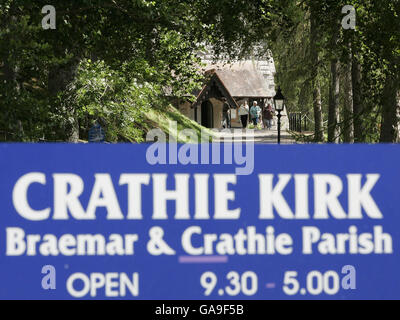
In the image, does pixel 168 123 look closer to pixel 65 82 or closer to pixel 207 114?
pixel 65 82

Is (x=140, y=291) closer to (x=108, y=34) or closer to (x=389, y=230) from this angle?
(x=389, y=230)

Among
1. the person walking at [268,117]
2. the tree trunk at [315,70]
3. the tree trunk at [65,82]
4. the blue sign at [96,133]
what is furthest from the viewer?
the person walking at [268,117]

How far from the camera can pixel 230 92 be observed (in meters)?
60.4

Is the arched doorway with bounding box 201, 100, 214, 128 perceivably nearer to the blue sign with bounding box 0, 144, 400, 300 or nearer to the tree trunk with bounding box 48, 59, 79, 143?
the tree trunk with bounding box 48, 59, 79, 143

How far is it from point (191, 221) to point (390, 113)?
537 inches

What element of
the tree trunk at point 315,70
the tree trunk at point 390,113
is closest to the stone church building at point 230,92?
the tree trunk at point 315,70

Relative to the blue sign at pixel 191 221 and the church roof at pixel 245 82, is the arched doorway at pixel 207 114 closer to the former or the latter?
the church roof at pixel 245 82

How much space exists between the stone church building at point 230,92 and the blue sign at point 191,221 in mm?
46743

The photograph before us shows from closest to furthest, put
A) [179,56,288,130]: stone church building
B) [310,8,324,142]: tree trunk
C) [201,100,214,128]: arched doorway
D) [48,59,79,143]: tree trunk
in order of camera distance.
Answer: [310,8,324,142]: tree trunk, [48,59,79,143]: tree trunk, [179,56,288,130]: stone church building, [201,100,214,128]: arched doorway

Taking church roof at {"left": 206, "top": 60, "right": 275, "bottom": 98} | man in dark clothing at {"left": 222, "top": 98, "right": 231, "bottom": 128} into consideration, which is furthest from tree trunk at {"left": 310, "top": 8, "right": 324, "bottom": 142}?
church roof at {"left": 206, "top": 60, "right": 275, "bottom": 98}

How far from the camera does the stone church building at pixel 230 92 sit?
181ft

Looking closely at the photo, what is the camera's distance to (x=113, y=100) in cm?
2156

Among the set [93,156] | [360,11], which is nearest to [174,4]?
[360,11]

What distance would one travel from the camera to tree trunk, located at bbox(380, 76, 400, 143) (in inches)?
694
